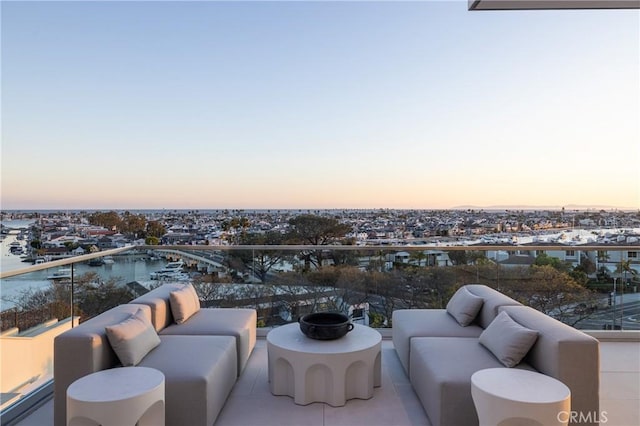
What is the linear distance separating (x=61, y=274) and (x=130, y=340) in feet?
5.13

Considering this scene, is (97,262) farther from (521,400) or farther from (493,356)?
(521,400)

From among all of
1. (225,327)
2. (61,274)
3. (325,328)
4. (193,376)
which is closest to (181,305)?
(225,327)

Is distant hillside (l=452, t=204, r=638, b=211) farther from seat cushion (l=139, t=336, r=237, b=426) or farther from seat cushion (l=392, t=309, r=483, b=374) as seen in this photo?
seat cushion (l=139, t=336, r=237, b=426)

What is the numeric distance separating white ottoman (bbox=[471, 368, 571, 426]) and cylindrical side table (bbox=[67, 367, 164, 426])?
1.66m

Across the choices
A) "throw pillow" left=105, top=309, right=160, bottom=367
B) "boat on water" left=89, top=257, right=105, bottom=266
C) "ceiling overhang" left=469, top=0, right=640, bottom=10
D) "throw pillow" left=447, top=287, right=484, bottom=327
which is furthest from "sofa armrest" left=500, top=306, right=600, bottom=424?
"boat on water" left=89, top=257, right=105, bottom=266

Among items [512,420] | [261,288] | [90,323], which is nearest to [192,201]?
[261,288]

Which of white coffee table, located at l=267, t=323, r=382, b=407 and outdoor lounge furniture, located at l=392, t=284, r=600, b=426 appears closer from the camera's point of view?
outdoor lounge furniture, located at l=392, t=284, r=600, b=426

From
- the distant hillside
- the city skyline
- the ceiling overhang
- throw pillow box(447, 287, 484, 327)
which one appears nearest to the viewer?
the ceiling overhang

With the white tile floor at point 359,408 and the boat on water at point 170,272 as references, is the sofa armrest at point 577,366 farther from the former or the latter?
the boat on water at point 170,272

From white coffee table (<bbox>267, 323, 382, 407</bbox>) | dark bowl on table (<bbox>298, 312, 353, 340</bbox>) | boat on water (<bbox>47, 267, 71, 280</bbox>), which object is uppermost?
boat on water (<bbox>47, 267, 71, 280</bbox>)

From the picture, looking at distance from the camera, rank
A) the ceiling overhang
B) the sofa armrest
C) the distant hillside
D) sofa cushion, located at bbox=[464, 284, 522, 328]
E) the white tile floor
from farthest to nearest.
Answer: the distant hillside → sofa cushion, located at bbox=[464, 284, 522, 328] → the ceiling overhang → the white tile floor → the sofa armrest

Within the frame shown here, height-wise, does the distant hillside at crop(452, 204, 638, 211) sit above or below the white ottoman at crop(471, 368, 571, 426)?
above

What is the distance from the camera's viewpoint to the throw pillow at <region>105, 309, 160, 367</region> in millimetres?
2496

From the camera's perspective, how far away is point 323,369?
9.43 feet
